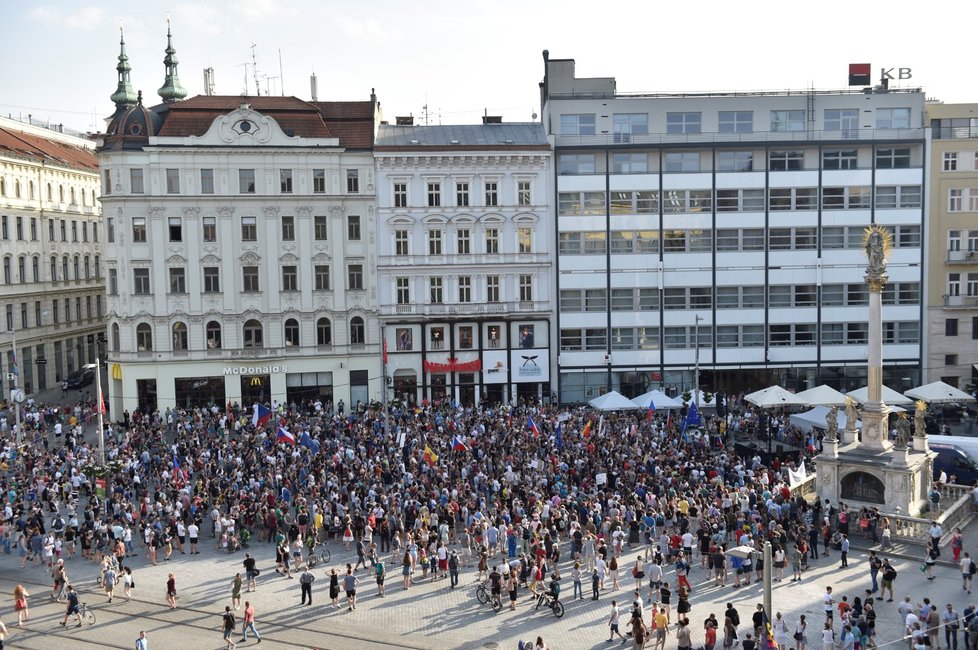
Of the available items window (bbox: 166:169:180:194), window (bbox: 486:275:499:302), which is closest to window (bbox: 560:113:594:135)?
window (bbox: 486:275:499:302)

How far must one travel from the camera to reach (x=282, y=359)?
Answer: 196 feet

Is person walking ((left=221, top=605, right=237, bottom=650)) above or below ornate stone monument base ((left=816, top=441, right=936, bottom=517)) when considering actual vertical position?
below

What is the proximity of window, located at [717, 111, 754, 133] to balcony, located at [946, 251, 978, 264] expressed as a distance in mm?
14933

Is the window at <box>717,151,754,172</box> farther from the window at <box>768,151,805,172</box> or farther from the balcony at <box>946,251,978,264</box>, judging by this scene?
the balcony at <box>946,251,978,264</box>

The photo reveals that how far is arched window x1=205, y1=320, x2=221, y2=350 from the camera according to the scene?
59.1 m

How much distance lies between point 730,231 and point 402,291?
21064mm

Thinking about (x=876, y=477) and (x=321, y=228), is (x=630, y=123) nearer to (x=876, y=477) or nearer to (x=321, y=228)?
(x=321, y=228)

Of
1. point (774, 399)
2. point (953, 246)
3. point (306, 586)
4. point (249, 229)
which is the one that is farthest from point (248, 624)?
point (953, 246)

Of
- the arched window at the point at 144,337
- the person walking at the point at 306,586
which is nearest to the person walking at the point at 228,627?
the person walking at the point at 306,586

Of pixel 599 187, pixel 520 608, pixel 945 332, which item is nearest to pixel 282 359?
pixel 599 187

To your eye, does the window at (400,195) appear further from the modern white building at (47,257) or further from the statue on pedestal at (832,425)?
the statue on pedestal at (832,425)

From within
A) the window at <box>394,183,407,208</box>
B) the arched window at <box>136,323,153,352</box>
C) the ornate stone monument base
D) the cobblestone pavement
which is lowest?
the cobblestone pavement

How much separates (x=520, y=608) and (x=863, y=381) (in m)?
42.3

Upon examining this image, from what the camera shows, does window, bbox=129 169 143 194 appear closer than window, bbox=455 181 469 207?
Yes
